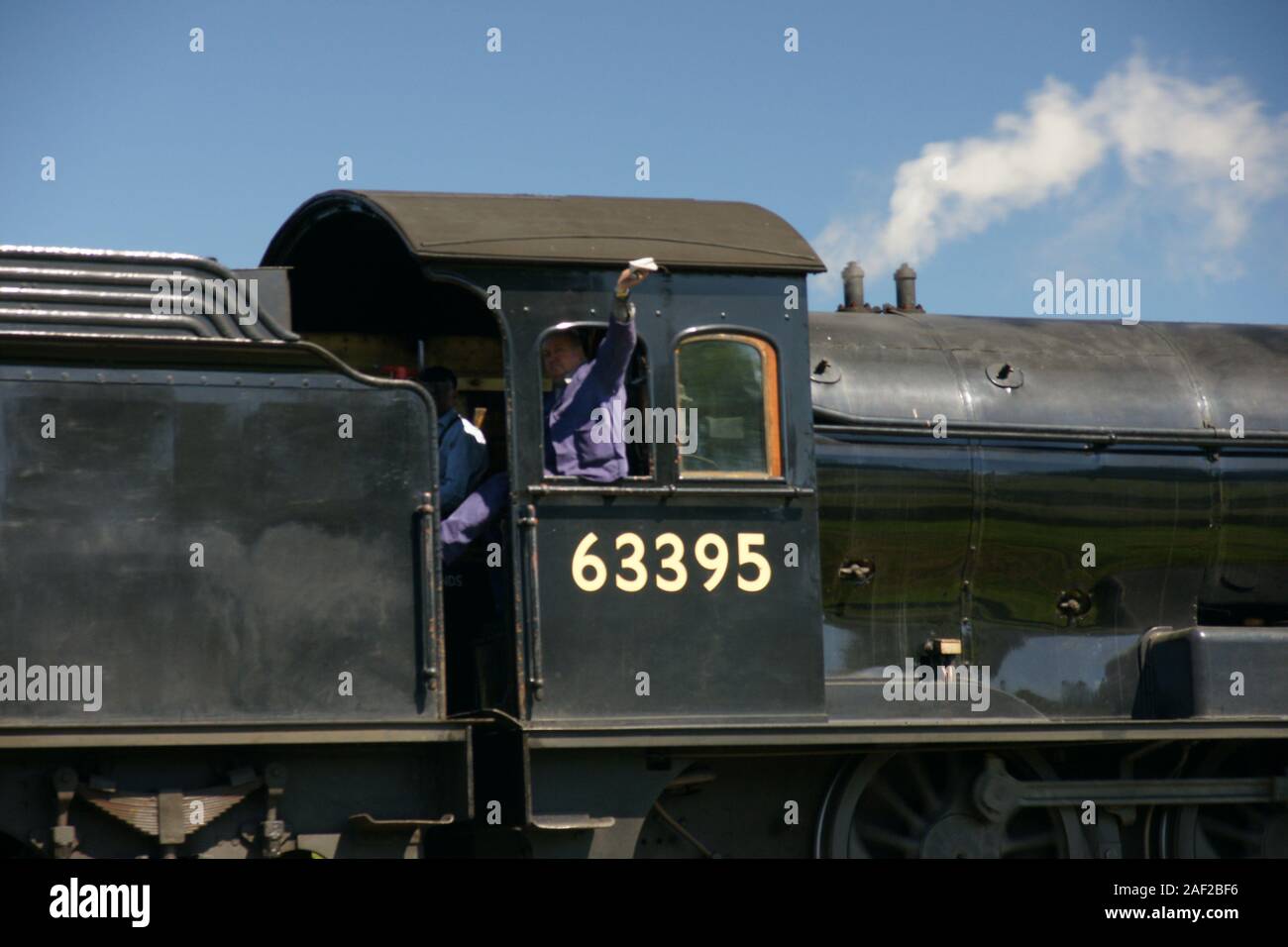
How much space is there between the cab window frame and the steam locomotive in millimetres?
21

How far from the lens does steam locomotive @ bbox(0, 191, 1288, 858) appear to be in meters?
6.76

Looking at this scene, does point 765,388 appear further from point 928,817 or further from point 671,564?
point 928,817

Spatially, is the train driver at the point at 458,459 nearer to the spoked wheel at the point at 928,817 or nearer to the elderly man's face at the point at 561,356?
the elderly man's face at the point at 561,356

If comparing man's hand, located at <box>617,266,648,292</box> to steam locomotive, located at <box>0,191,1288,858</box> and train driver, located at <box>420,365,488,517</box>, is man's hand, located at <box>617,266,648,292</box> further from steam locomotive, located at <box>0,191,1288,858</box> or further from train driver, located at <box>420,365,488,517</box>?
train driver, located at <box>420,365,488,517</box>

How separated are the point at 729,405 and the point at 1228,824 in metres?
3.68

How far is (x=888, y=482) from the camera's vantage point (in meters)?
8.48

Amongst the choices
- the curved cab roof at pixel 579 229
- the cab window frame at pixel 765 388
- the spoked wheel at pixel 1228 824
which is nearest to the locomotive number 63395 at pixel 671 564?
the cab window frame at pixel 765 388

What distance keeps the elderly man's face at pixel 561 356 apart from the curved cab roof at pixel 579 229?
0.36m

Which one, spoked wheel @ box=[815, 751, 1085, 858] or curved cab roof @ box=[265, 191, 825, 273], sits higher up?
curved cab roof @ box=[265, 191, 825, 273]

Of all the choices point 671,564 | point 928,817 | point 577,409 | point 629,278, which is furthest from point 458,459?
point 928,817

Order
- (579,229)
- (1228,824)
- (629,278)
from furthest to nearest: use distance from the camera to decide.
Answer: (1228,824) → (579,229) → (629,278)

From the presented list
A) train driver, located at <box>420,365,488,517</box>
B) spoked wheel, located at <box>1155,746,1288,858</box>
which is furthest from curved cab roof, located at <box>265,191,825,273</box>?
spoked wheel, located at <box>1155,746,1288,858</box>

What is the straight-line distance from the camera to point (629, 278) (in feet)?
23.6
